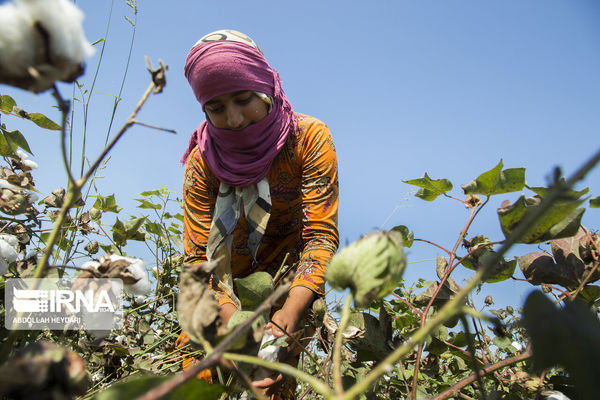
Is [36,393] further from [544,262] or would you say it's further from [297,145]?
[297,145]

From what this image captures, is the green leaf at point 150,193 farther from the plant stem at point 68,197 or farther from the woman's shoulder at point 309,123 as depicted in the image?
the plant stem at point 68,197

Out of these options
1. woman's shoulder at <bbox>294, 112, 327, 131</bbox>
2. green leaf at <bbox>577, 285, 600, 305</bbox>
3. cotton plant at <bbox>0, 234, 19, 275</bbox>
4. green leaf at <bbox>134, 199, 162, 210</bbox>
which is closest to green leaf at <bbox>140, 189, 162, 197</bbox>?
green leaf at <bbox>134, 199, 162, 210</bbox>

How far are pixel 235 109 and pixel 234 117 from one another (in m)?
0.03

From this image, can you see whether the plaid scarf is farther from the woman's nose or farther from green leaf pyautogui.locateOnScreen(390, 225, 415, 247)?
green leaf pyautogui.locateOnScreen(390, 225, 415, 247)

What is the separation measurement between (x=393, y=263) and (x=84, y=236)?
3.68 feet

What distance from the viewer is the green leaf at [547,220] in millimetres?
384

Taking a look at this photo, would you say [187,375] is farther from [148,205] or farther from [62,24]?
[148,205]

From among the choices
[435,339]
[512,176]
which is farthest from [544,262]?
[435,339]

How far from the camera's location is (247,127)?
166cm

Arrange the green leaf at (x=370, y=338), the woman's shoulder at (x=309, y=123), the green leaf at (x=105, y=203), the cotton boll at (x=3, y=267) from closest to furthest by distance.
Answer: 1. the green leaf at (x=370, y=338)
2. the cotton boll at (x=3, y=267)
3. the green leaf at (x=105, y=203)
4. the woman's shoulder at (x=309, y=123)

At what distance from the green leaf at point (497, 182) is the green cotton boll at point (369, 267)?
1.17ft

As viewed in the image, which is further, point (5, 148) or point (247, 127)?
point (247, 127)

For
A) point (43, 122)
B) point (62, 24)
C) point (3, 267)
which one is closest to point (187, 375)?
point (62, 24)

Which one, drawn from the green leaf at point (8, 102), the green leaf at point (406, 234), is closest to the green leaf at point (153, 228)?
the green leaf at point (8, 102)
